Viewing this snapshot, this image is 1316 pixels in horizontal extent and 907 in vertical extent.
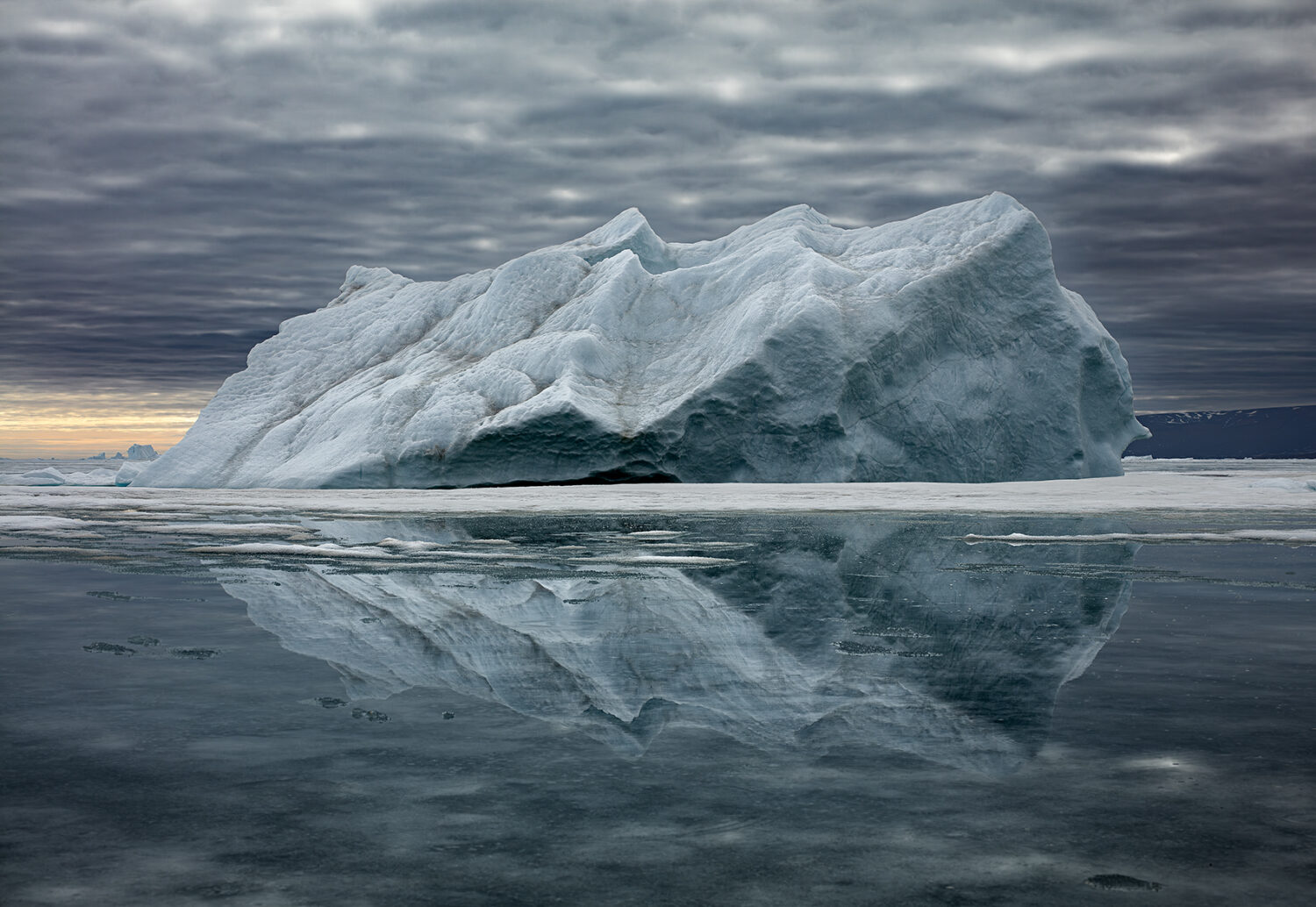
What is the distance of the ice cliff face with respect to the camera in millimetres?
27688

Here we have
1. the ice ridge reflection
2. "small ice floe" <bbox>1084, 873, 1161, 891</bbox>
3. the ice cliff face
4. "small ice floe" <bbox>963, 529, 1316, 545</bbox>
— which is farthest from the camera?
the ice cliff face

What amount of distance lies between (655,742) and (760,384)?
78.3ft

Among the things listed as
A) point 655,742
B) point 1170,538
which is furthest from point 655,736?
point 1170,538

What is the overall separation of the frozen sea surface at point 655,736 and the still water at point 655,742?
2 centimetres

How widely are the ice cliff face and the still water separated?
19306 millimetres

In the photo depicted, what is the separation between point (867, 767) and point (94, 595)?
6.36 m

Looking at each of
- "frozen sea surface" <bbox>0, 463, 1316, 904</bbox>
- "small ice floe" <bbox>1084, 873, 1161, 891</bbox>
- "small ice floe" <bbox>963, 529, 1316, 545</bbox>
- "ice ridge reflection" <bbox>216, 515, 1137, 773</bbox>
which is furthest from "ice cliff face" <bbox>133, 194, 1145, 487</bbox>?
"small ice floe" <bbox>1084, 873, 1161, 891</bbox>

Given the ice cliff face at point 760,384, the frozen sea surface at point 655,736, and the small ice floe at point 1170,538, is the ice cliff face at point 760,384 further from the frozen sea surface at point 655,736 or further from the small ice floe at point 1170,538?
the frozen sea surface at point 655,736

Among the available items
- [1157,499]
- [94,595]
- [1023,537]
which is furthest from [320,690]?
[1157,499]

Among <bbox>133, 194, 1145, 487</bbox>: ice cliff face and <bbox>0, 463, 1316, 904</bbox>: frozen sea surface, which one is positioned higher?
<bbox>133, 194, 1145, 487</bbox>: ice cliff face

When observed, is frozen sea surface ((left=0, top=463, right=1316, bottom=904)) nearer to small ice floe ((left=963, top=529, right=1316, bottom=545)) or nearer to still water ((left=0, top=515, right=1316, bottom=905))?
still water ((left=0, top=515, right=1316, bottom=905))

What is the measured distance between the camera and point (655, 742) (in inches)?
155

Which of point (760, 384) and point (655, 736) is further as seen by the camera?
point (760, 384)

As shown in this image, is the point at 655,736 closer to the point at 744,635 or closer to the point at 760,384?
the point at 744,635
